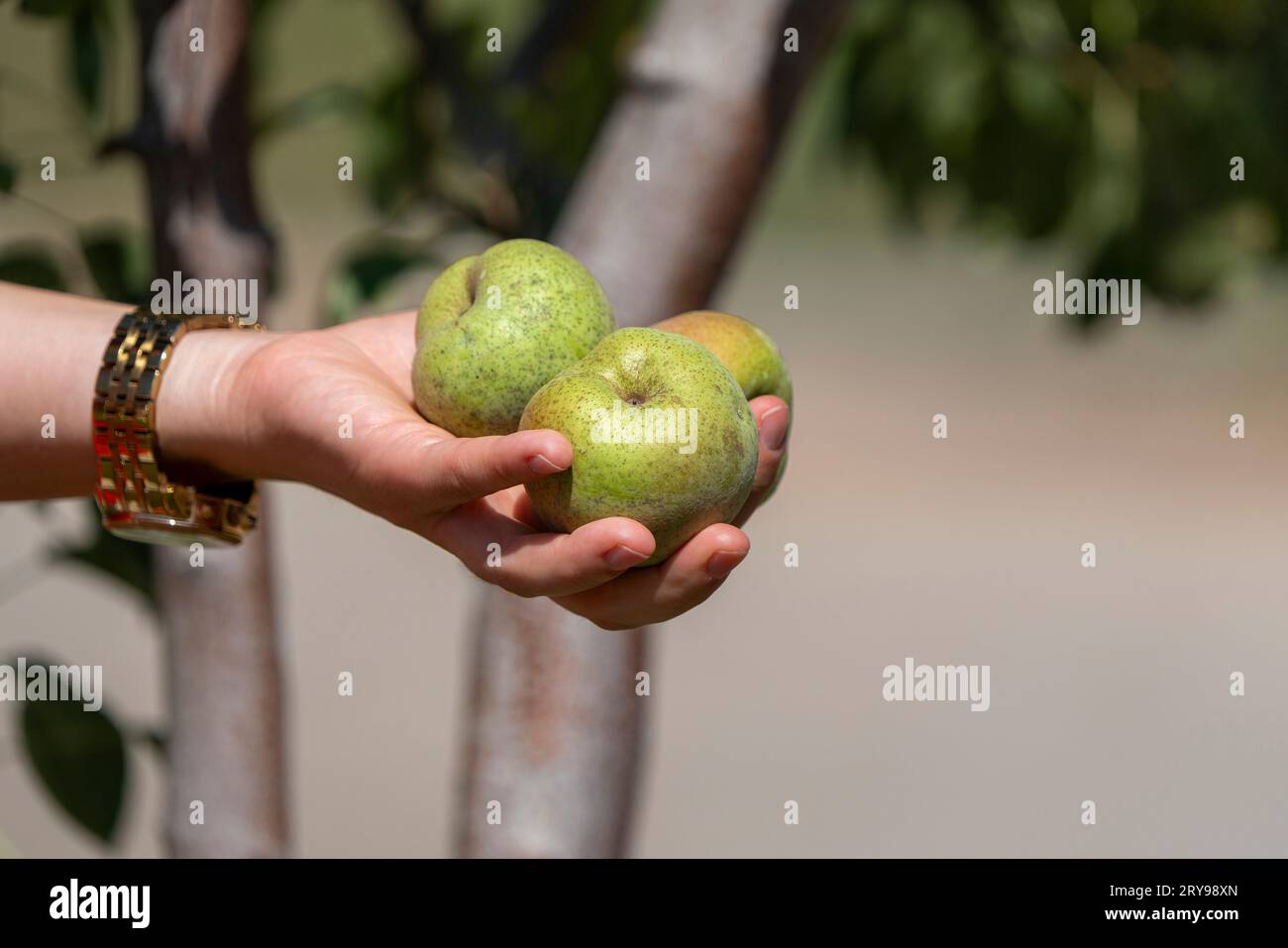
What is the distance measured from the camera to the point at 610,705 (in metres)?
1.75

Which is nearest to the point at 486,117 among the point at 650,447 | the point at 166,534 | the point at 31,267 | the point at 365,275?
the point at 365,275

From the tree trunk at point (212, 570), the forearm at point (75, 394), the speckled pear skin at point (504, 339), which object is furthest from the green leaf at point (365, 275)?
the speckled pear skin at point (504, 339)

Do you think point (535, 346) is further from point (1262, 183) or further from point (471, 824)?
point (1262, 183)

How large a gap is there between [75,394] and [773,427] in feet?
2.71

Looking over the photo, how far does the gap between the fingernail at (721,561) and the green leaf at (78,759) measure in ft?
3.57

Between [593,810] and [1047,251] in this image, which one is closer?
[593,810]

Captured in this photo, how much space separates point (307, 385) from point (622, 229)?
18.7 inches

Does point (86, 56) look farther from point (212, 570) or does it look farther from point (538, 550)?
point (538, 550)

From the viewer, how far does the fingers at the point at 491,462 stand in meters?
1.17

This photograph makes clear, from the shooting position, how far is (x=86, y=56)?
1.89 metres

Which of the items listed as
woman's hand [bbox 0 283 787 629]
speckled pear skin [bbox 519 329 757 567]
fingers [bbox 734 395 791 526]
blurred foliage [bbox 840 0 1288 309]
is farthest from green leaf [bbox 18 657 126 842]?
blurred foliage [bbox 840 0 1288 309]

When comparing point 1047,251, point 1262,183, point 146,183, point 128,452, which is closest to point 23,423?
point 128,452

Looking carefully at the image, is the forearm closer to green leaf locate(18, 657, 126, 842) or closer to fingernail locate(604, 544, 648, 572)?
green leaf locate(18, 657, 126, 842)

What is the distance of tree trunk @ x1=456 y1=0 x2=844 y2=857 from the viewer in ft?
5.47
